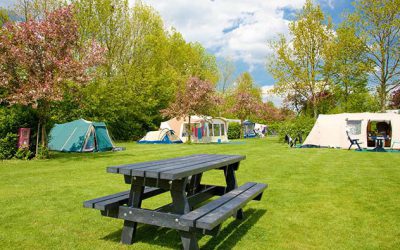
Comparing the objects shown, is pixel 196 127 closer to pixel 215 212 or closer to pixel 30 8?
pixel 30 8

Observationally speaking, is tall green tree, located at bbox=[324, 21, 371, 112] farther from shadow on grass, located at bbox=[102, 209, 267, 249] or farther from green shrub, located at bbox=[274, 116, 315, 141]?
shadow on grass, located at bbox=[102, 209, 267, 249]

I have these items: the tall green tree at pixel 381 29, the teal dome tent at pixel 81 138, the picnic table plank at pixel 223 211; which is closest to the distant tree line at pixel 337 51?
the tall green tree at pixel 381 29

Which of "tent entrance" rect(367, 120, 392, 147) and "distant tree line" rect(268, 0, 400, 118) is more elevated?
"distant tree line" rect(268, 0, 400, 118)

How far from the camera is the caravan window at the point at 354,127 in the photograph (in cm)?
1922

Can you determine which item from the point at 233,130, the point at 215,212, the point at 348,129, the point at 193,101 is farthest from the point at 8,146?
the point at 233,130

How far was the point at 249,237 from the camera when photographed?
4125mm

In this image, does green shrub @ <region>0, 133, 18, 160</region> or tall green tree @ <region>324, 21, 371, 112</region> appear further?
tall green tree @ <region>324, 21, 371, 112</region>

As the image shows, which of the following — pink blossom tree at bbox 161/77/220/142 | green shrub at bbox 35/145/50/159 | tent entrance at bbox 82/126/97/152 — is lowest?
green shrub at bbox 35/145/50/159

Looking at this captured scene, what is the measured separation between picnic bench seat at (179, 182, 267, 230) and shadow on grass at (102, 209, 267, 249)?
1.53 ft

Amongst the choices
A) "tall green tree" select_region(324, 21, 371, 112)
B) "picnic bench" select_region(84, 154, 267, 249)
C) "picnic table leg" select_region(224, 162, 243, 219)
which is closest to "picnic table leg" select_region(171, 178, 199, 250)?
"picnic bench" select_region(84, 154, 267, 249)

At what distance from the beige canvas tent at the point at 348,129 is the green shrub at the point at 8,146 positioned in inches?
618

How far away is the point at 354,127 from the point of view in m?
19.4

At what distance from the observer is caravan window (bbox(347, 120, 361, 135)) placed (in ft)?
63.1

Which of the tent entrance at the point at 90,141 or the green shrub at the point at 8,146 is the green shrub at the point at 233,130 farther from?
the green shrub at the point at 8,146
